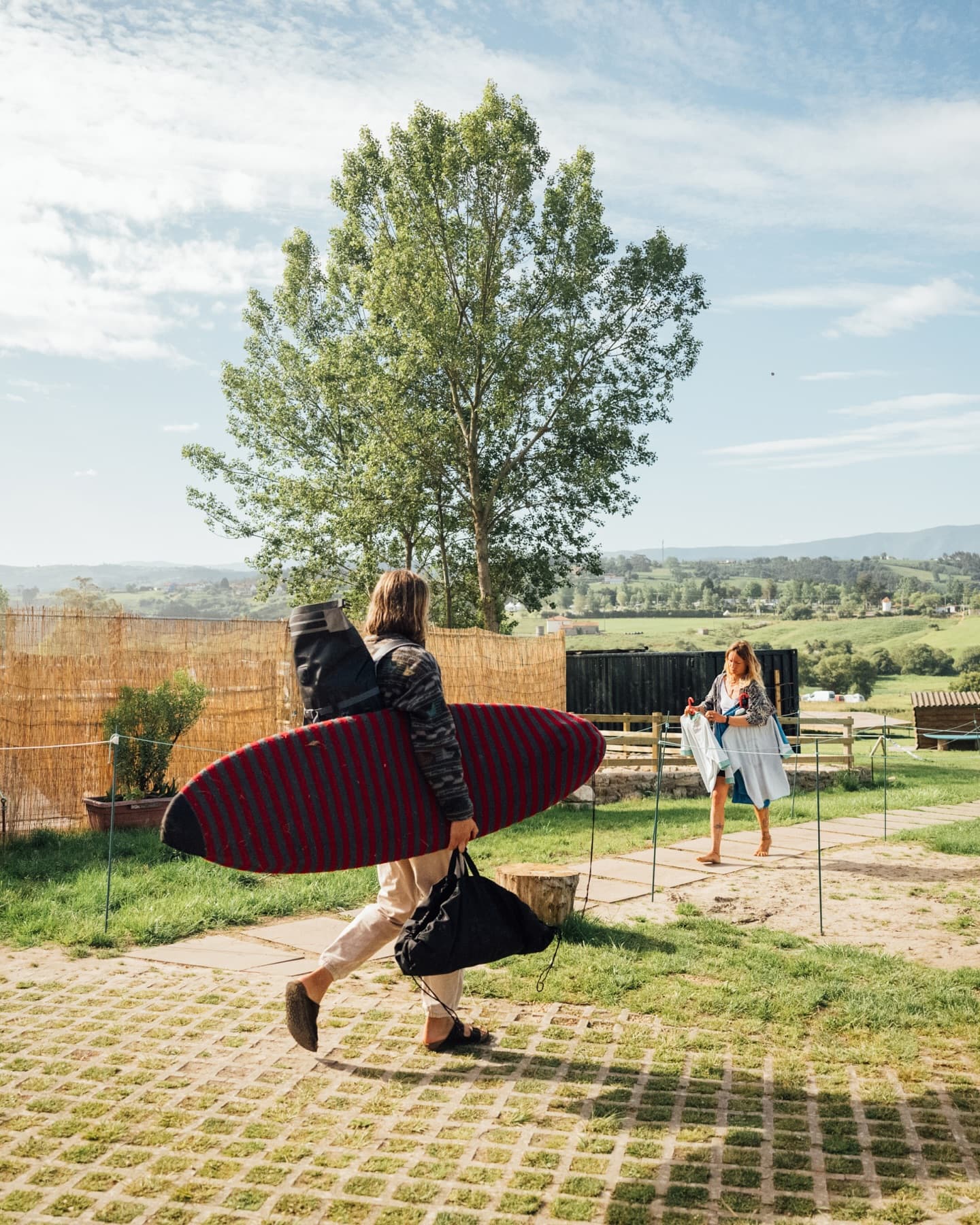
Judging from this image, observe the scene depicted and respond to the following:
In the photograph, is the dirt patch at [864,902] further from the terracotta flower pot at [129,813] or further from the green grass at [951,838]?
the terracotta flower pot at [129,813]

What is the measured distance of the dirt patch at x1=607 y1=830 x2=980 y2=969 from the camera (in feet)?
20.2

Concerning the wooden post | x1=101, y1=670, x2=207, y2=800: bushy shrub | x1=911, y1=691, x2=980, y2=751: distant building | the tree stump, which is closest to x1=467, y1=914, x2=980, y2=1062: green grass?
the tree stump

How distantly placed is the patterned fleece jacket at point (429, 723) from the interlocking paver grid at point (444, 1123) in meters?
Result: 1.03

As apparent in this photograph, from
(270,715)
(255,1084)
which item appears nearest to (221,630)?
(270,715)

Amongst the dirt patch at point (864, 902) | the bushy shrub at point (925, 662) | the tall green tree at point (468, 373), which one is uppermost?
the tall green tree at point (468, 373)

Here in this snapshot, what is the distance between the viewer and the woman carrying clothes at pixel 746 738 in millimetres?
8469

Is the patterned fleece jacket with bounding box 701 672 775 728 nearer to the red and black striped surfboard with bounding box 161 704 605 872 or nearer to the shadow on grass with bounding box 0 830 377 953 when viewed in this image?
the shadow on grass with bounding box 0 830 377 953

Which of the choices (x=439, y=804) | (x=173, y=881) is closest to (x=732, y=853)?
(x=173, y=881)

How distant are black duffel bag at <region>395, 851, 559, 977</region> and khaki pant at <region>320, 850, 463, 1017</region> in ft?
0.66

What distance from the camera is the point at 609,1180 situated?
3166 millimetres

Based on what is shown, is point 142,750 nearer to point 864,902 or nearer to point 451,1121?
point 864,902

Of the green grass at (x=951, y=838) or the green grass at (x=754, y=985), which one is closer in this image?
the green grass at (x=754, y=985)

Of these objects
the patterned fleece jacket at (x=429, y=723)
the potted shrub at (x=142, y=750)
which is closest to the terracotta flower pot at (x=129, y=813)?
the potted shrub at (x=142, y=750)

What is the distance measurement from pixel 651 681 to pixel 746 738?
Result: 37.9 feet
